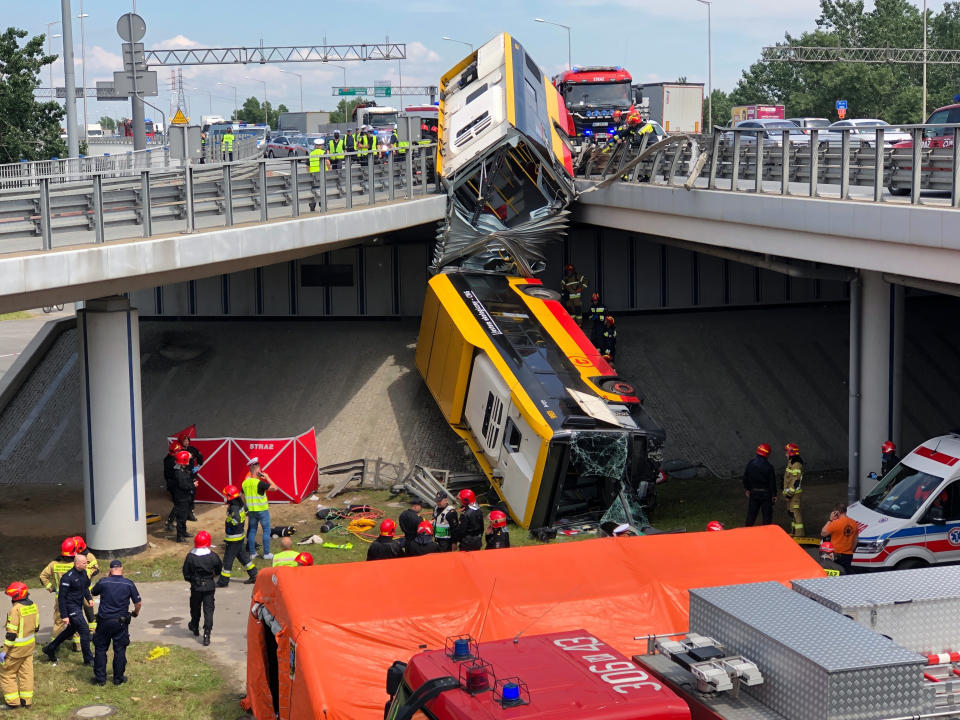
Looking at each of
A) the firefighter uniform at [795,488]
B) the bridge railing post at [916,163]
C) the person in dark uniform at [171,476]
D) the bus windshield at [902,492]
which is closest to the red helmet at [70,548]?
the person in dark uniform at [171,476]

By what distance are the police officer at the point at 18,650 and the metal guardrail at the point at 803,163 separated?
12658 mm

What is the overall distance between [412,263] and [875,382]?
14580 millimetres

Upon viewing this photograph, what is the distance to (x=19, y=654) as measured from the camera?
12.9 metres

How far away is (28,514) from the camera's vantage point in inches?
878

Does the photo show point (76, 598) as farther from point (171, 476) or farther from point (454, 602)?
point (171, 476)

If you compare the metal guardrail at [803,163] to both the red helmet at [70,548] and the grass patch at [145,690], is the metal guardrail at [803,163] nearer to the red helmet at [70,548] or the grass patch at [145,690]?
the grass patch at [145,690]

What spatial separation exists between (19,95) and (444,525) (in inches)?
1151

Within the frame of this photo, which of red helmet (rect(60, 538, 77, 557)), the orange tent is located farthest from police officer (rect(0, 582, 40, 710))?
the orange tent

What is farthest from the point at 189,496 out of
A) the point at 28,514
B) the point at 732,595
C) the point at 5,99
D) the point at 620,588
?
the point at 5,99

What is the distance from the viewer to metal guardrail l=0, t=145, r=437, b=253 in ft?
53.8

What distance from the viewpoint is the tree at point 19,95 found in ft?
130

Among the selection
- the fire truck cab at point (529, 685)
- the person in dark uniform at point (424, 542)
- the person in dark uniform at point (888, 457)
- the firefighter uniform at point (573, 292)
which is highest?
the firefighter uniform at point (573, 292)

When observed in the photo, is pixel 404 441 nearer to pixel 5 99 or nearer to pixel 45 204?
pixel 45 204

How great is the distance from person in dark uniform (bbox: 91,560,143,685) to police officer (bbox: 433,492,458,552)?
461 cm
